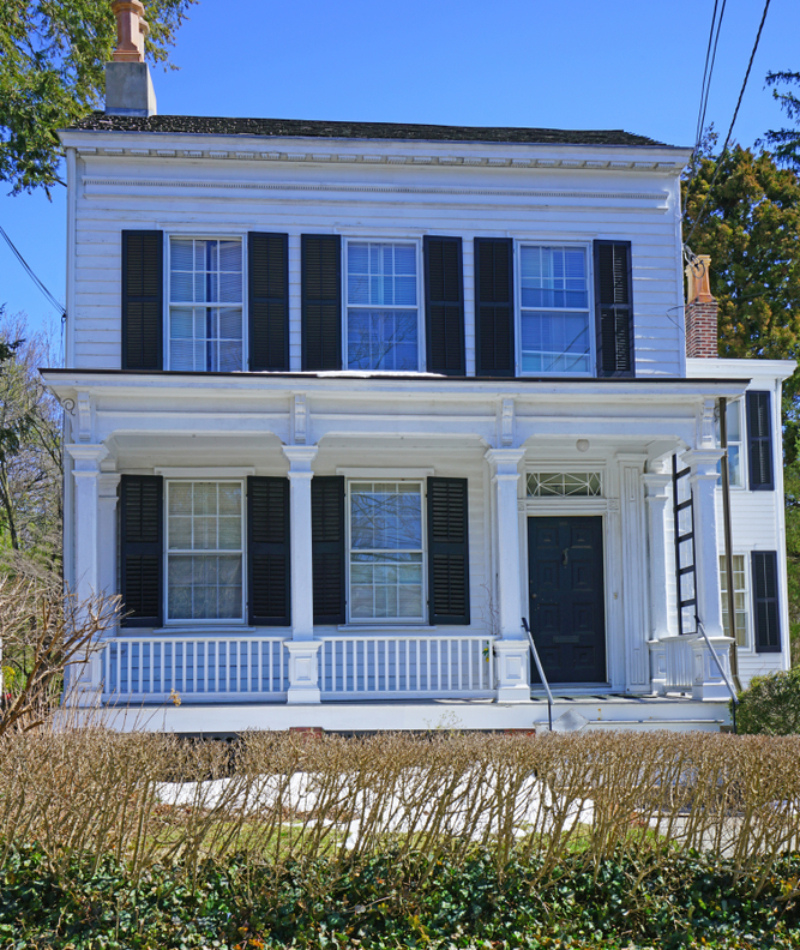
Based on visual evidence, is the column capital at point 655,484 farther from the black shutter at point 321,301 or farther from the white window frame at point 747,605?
the black shutter at point 321,301

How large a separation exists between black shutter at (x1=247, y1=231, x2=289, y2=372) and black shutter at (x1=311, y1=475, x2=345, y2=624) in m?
1.62

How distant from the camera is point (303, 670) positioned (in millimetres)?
12195

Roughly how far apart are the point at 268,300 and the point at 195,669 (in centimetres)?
457

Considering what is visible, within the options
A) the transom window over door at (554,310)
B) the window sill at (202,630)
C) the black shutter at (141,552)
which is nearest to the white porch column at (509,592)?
the transom window over door at (554,310)

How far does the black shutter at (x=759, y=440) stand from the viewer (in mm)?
16656

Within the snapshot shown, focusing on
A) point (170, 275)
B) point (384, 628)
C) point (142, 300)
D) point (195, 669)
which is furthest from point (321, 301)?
point (195, 669)

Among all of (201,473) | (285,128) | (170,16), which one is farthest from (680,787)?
(170,16)

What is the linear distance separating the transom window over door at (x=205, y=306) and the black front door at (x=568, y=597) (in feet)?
15.1

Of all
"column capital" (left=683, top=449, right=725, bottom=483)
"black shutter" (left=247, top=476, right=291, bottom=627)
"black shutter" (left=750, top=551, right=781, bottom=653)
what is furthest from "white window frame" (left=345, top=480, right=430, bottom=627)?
"black shutter" (left=750, top=551, right=781, bottom=653)

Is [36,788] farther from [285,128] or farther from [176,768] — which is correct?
[285,128]

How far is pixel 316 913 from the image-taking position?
20.9 ft

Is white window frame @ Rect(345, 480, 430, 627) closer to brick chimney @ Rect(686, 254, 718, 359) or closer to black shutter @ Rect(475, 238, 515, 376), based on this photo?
black shutter @ Rect(475, 238, 515, 376)

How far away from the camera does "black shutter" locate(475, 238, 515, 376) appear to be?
14.0 metres

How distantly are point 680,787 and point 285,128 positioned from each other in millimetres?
10805
